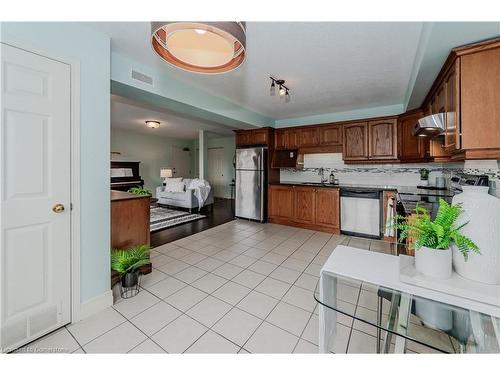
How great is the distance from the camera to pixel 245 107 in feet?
13.0

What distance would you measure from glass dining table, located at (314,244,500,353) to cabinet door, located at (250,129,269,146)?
12.4 ft

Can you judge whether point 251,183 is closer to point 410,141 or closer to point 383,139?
point 383,139

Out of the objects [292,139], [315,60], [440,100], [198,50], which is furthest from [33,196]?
[292,139]

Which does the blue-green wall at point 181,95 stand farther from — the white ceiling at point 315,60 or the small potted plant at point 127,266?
the small potted plant at point 127,266

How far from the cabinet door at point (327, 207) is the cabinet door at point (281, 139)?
4.34 ft

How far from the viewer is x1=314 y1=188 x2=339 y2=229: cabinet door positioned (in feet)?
13.1

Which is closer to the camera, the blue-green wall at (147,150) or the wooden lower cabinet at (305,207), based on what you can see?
the wooden lower cabinet at (305,207)

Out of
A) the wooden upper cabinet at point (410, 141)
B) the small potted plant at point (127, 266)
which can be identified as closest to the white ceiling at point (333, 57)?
the wooden upper cabinet at point (410, 141)

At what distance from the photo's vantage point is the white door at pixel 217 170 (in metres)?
8.73

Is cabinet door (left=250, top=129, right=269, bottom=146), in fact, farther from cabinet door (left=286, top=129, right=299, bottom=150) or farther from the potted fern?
the potted fern

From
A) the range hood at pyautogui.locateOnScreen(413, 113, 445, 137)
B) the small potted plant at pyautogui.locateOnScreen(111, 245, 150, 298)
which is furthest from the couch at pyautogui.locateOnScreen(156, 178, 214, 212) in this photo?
the range hood at pyautogui.locateOnScreen(413, 113, 445, 137)
